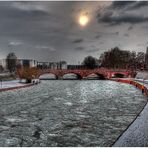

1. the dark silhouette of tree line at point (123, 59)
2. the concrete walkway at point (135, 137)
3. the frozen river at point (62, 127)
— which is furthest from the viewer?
the dark silhouette of tree line at point (123, 59)

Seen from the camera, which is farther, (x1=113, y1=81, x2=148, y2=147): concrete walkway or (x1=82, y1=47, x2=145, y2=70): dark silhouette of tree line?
(x1=82, y1=47, x2=145, y2=70): dark silhouette of tree line

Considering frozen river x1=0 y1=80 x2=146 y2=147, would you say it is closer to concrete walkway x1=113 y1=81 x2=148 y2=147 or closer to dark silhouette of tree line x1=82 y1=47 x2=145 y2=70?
concrete walkway x1=113 y1=81 x2=148 y2=147

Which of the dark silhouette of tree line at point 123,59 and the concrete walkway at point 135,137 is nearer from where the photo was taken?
the concrete walkway at point 135,137

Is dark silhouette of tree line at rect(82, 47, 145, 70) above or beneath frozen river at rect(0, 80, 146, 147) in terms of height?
above

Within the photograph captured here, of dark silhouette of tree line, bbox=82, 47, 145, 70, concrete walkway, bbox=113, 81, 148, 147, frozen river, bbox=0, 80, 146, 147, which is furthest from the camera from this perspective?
dark silhouette of tree line, bbox=82, 47, 145, 70

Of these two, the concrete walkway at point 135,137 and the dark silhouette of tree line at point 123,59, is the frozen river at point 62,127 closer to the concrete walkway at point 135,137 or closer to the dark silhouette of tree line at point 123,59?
the concrete walkway at point 135,137

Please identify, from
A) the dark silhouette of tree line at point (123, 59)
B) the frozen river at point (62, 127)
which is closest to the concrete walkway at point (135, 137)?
the frozen river at point (62, 127)

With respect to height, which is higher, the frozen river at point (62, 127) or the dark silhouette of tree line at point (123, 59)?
the dark silhouette of tree line at point (123, 59)

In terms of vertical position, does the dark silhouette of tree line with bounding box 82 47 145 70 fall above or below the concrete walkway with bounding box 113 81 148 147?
above

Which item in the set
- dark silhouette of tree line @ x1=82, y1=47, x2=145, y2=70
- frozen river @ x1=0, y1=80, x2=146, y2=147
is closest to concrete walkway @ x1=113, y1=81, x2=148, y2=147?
frozen river @ x1=0, y1=80, x2=146, y2=147

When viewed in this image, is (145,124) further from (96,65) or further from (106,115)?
(96,65)

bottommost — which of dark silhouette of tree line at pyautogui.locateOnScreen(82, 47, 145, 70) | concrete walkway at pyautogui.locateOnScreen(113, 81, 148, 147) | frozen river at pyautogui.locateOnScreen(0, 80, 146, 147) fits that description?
frozen river at pyautogui.locateOnScreen(0, 80, 146, 147)

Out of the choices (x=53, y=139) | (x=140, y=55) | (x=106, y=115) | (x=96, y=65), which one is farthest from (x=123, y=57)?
(x=53, y=139)

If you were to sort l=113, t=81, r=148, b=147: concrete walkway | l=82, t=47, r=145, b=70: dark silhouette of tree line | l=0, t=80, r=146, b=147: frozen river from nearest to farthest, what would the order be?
l=113, t=81, r=148, b=147: concrete walkway < l=0, t=80, r=146, b=147: frozen river < l=82, t=47, r=145, b=70: dark silhouette of tree line
